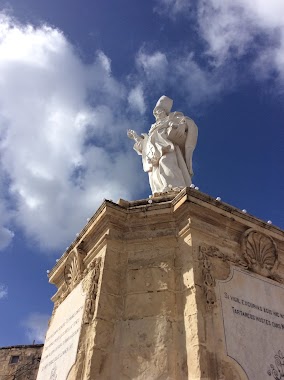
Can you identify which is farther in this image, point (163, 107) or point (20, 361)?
point (20, 361)

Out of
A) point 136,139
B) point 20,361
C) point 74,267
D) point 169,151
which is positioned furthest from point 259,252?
point 20,361

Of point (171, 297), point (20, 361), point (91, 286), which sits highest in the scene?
point (20, 361)

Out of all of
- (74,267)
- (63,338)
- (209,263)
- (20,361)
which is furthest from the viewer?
(20,361)

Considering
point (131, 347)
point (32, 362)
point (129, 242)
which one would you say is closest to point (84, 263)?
point (129, 242)

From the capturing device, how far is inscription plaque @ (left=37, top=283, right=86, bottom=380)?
A: 4.62 metres

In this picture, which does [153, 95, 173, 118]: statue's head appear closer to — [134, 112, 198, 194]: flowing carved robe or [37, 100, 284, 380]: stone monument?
[134, 112, 198, 194]: flowing carved robe

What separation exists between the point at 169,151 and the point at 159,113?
1.47 meters

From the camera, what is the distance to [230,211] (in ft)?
17.0

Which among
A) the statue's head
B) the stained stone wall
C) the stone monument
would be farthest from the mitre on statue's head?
the stained stone wall

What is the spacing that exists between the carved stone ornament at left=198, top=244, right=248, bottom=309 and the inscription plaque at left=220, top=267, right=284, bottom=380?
0.13m

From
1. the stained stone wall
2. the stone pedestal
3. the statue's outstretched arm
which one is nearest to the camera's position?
the stone pedestal

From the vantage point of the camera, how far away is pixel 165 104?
9.34m

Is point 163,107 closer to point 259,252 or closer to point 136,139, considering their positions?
point 136,139

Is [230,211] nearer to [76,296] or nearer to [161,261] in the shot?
[161,261]
